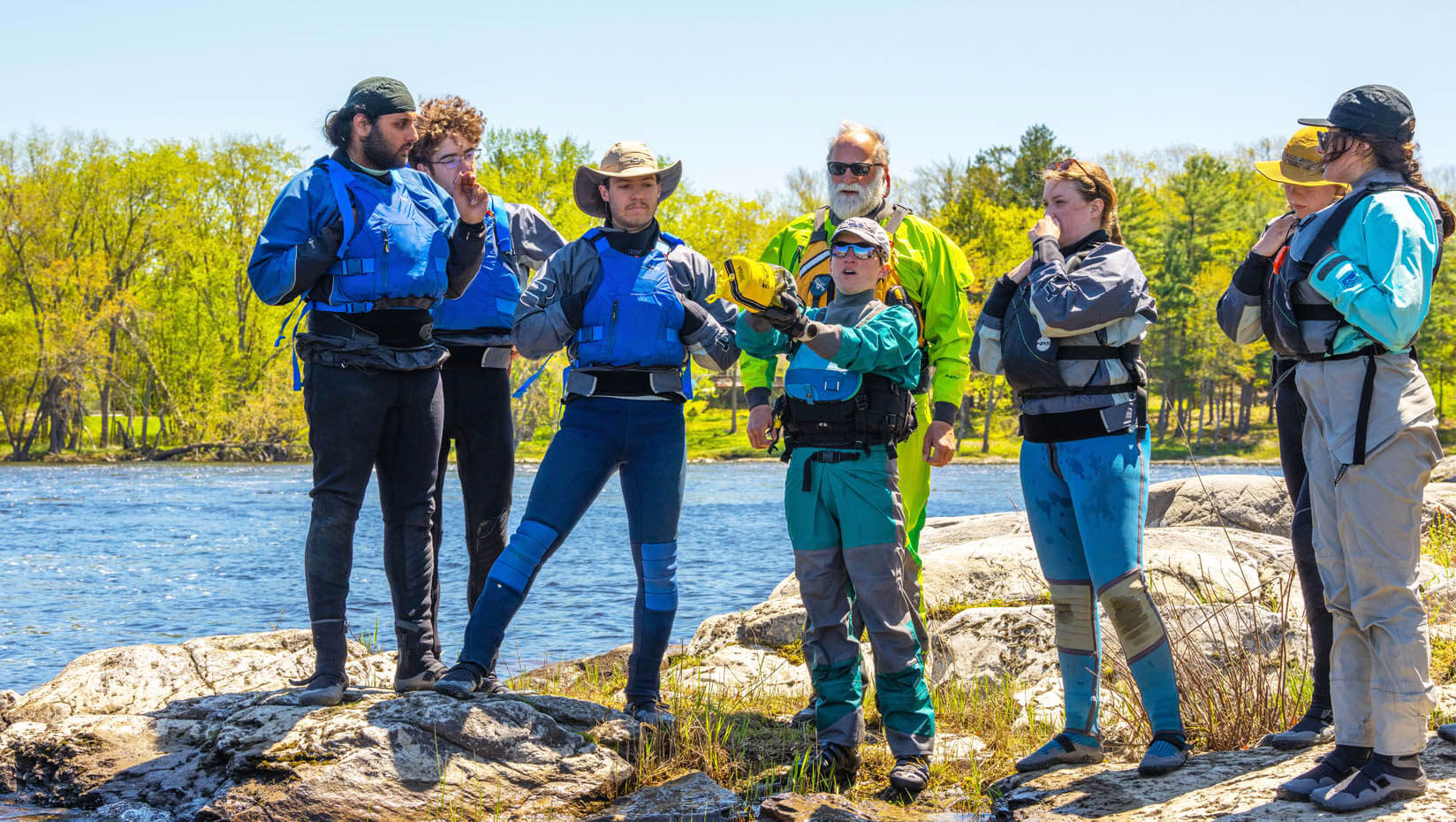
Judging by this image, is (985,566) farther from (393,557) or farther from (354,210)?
(354,210)

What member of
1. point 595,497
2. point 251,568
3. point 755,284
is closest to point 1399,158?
point 755,284

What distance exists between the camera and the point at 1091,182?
4512 mm

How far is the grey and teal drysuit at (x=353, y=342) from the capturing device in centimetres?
455

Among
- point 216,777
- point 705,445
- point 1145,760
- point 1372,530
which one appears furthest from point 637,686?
point 705,445

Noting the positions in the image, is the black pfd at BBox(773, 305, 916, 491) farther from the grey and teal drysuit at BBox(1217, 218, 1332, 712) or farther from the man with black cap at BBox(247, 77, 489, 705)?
the man with black cap at BBox(247, 77, 489, 705)

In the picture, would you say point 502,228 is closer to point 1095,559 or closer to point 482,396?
point 482,396

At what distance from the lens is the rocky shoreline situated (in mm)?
4148

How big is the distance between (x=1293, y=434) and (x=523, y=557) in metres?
2.95

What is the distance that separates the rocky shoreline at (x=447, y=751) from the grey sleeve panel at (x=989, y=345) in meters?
1.45

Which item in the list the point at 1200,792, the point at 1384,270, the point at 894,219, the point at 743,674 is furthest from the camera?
the point at 743,674

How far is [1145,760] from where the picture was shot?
14.2 ft

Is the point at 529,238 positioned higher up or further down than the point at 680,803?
higher up

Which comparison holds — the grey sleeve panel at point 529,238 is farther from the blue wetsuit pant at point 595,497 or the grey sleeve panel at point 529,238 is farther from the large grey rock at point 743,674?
the large grey rock at point 743,674

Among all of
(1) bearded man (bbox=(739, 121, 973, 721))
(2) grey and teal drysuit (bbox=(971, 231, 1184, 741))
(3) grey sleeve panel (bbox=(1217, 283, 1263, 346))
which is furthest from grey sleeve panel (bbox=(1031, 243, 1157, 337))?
(1) bearded man (bbox=(739, 121, 973, 721))
